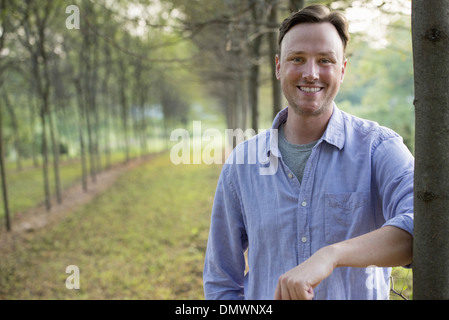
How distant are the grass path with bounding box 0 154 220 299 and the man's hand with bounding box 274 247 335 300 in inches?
Result: 165

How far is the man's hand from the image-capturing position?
1135 mm

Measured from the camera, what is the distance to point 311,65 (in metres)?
1.55

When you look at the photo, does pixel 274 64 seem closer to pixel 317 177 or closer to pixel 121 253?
→ pixel 317 177

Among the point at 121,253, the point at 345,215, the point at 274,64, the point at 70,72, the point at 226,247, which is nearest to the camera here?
the point at 345,215

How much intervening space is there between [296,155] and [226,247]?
0.55m

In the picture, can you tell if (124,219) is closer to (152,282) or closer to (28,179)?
(152,282)

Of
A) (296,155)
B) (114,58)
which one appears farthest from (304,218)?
(114,58)

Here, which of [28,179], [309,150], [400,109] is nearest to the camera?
[309,150]

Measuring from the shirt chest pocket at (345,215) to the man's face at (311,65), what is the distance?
0.37 meters

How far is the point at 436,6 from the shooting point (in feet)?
3.86

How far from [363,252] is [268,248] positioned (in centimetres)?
53

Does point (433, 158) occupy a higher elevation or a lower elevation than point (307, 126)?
lower
